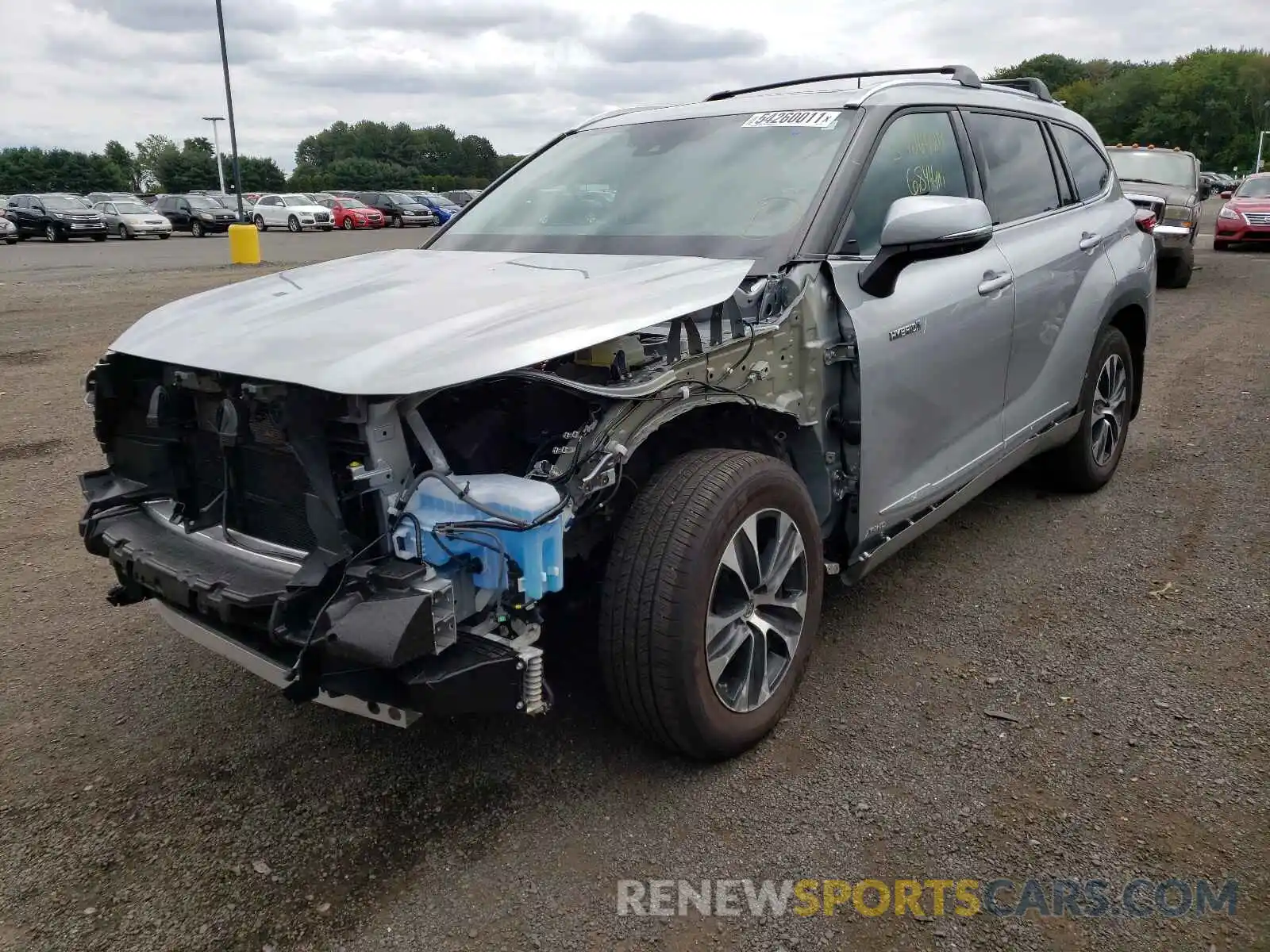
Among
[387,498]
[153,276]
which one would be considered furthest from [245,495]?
[153,276]

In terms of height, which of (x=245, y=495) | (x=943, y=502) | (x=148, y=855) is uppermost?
(x=245, y=495)

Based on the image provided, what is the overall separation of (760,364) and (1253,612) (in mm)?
2311

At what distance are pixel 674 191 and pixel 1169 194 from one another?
1182 centimetres

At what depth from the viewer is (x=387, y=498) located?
2277mm

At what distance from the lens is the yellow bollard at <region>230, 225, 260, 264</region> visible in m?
19.6

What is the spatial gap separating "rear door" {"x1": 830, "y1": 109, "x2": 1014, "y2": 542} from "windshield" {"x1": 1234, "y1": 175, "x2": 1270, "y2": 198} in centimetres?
1754

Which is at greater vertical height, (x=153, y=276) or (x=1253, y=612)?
(x=153, y=276)

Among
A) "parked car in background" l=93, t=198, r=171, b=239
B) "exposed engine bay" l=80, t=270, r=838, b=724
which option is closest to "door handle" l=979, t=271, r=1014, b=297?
"exposed engine bay" l=80, t=270, r=838, b=724

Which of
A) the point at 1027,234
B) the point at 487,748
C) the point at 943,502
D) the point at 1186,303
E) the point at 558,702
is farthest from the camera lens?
the point at 1186,303

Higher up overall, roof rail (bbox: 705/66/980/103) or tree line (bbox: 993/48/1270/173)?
tree line (bbox: 993/48/1270/173)

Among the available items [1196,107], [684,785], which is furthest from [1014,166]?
[1196,107]

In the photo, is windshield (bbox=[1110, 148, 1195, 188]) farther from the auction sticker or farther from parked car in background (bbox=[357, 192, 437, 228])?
parked car in background (bbox=[357, 192, 437, 228])

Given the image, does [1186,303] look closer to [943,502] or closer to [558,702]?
[943,502]

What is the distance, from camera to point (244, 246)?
1967 cm
